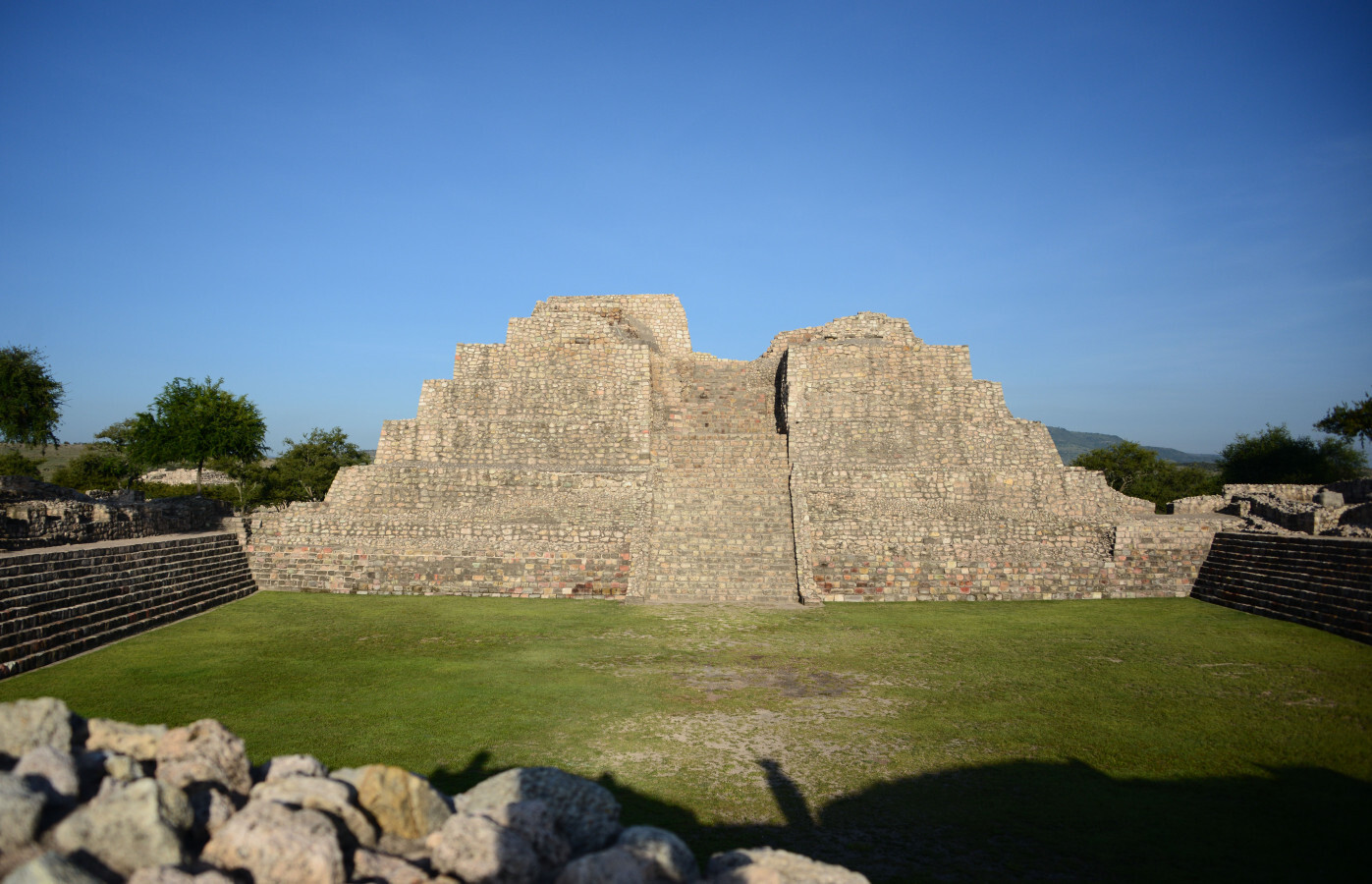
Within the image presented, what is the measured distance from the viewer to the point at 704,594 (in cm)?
1358

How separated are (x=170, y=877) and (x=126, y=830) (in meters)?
0.32

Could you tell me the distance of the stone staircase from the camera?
13.9 m

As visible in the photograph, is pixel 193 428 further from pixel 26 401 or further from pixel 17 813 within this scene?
pixel 17 813

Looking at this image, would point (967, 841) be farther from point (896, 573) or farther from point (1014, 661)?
point (896, 573)

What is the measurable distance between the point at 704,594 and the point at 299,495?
32.6 metres

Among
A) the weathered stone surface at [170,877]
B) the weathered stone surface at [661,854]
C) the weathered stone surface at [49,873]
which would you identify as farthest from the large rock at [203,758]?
the weathered stone surface at [661,854]

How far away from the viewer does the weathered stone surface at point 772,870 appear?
293 cm

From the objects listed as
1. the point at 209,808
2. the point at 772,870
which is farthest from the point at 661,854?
the point at 209,808

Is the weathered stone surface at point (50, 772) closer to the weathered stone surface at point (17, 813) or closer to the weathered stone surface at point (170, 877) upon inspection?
the weathered stone surface at point (17, 813)

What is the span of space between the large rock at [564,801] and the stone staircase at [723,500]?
1000 cm

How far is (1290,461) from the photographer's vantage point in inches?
1344

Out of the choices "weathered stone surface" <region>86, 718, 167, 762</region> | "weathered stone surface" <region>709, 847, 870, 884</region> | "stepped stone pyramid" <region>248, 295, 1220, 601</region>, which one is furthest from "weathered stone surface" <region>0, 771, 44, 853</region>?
"stepped stone pyramid" <region>248, 295, 1220, 601</region>

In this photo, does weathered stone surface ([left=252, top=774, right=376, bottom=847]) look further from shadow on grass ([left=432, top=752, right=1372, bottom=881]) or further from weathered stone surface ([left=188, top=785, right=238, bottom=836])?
shadow on grass ([left=432, top=752, right=1372, bottom=881])

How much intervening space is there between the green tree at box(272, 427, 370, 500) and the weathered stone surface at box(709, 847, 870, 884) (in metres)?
37.5
